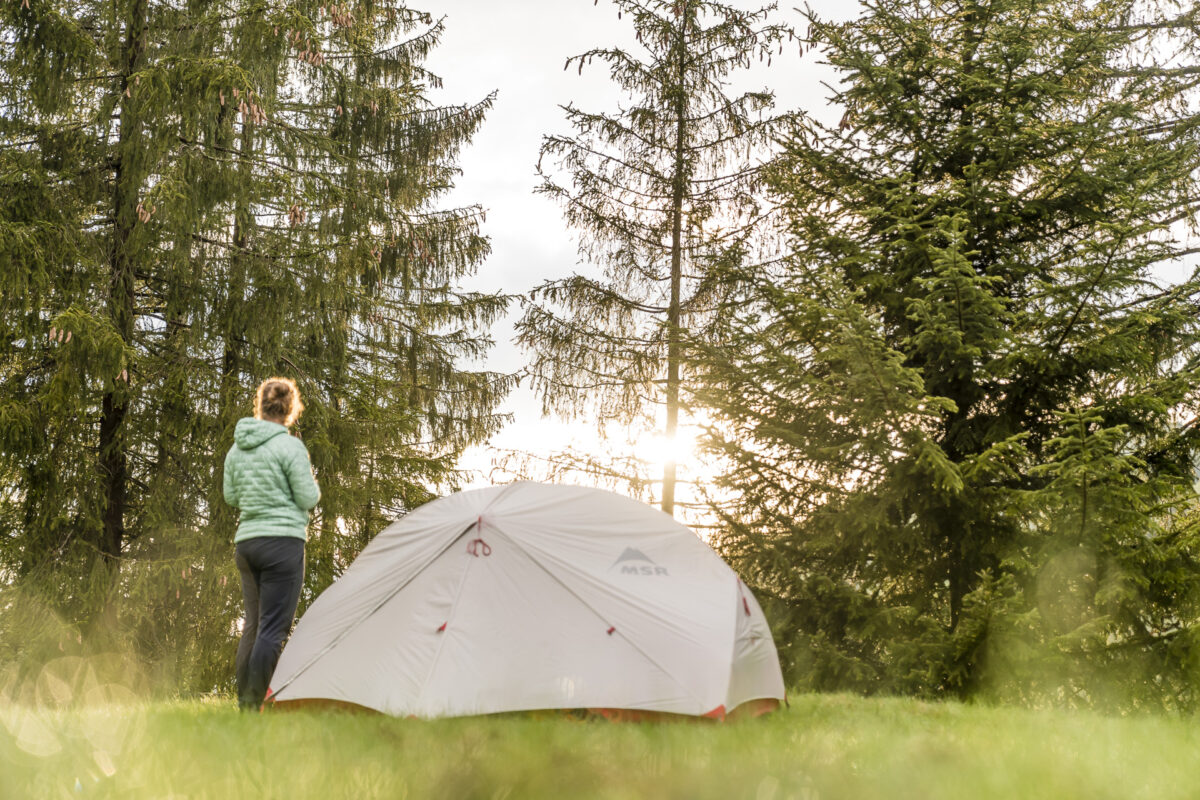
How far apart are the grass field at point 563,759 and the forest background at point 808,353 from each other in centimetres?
304

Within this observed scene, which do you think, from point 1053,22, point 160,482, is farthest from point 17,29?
point 1053,22

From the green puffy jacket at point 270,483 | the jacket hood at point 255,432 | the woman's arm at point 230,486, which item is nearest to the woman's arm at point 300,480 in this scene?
the green puffy jacket at point 270,483

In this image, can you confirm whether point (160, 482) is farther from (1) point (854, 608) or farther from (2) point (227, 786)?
(2) point (227, 786)

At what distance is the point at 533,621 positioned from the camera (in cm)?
550

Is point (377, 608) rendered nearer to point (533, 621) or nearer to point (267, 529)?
point (267, 529)

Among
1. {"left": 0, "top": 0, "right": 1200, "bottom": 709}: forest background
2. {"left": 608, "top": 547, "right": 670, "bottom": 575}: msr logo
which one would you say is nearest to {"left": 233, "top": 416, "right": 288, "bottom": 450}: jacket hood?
{"left": 608, "top": 547, "right": 670, "bottom": 575}: msr logo

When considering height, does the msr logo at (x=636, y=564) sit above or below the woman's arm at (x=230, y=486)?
below

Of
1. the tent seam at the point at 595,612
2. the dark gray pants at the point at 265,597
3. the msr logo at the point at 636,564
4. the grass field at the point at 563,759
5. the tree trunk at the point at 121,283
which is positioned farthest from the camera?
the tree trunk at the point at 121,283

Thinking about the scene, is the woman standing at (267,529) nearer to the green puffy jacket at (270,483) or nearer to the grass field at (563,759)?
the green puffy jacket at (270,483)

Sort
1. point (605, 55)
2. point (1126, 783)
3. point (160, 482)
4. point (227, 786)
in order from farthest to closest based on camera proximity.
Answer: point (605, 55) → point (160, 482) → point (1126, 783) → point (227, 786)

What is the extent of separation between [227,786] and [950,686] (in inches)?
259

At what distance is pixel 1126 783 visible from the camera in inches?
136

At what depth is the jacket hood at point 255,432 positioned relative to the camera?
5492 mm

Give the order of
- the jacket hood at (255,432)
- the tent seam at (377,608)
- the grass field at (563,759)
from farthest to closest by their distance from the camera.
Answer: the tent seam at (377,608), the jacket hood at (255,432), the grass field at (563,759)
